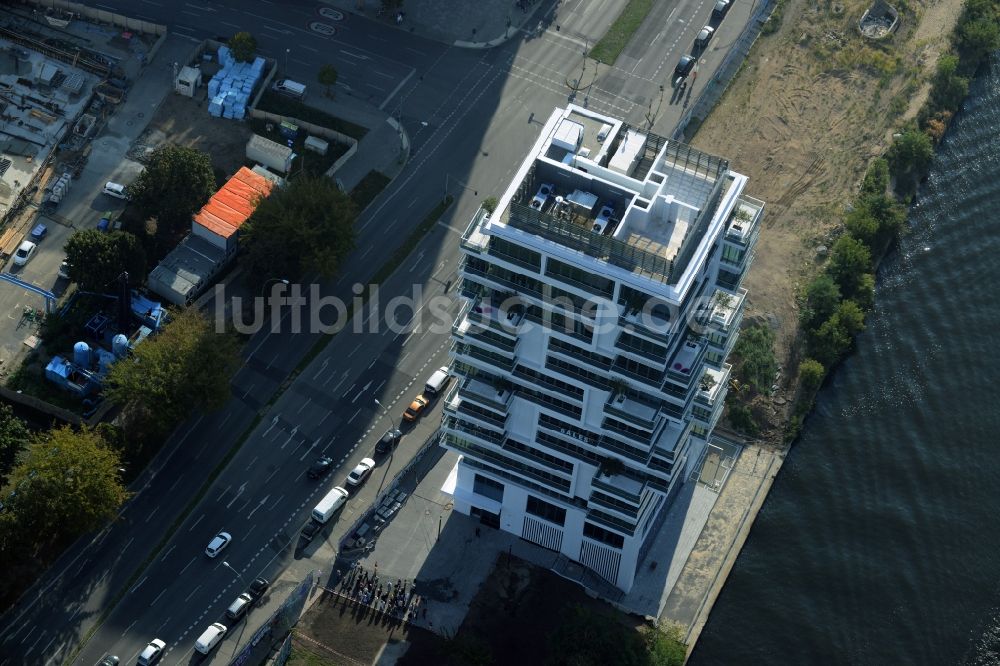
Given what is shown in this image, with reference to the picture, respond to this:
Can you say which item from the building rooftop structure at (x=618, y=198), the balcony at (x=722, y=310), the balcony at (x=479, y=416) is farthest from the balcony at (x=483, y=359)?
the balcony at (x=722, y=310)

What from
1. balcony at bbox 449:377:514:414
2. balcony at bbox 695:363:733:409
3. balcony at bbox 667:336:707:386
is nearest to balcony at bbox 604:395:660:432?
balcony at bbox 667:336:707:386

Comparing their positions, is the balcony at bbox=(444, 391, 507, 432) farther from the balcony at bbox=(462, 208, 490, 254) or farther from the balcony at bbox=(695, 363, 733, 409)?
the balcony at bbox=(695, 363, 733, 409)

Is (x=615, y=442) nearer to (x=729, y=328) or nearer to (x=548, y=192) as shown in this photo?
(x=729, y=328)

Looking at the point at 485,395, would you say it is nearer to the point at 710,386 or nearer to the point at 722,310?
the point at 710,386

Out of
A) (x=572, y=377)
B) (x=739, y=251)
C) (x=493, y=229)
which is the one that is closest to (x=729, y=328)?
(x=739, y=251)

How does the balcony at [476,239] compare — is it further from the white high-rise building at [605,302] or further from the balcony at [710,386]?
the balcony at [710,386]

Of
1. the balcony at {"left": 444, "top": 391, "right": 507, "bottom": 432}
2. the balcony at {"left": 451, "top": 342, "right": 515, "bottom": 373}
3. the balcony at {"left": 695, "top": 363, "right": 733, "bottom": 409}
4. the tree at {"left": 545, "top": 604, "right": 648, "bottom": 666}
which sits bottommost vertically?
the tree at {"left": 545, "top": 604, "right": 648, "bottom": 666}
